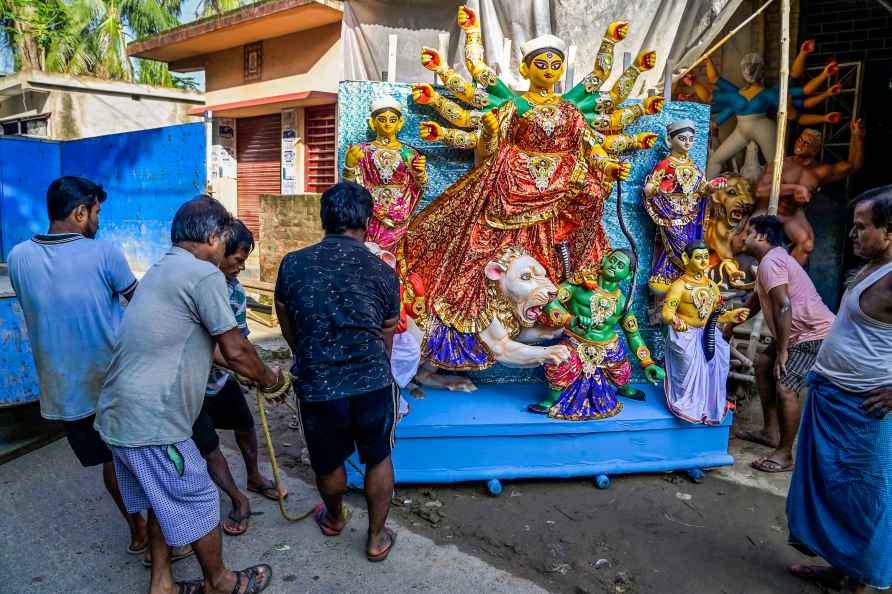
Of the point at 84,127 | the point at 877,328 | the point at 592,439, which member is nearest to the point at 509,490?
the point at 592,439

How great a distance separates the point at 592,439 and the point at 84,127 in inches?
534

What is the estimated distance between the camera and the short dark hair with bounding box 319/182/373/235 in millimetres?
2645

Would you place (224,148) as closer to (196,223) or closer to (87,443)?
(87,443)

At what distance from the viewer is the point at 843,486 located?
2656mm

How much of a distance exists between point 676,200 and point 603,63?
1084 mm

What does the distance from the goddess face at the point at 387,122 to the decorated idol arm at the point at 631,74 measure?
1.42 meters

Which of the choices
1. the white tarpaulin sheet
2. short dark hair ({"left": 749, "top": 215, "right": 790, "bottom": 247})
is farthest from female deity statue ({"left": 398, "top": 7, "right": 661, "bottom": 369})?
short dark hair ({"left": 749, "top": 215, "right": 790, "bottom": 247})

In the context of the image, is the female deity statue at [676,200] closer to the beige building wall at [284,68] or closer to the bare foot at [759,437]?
the bare foot at [759,437]

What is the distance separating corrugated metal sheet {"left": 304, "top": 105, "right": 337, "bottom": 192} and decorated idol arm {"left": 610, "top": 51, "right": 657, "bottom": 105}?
7.14 meters

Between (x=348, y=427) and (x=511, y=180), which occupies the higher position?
(x=511, y=180)

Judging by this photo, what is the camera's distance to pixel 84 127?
13.3 metres

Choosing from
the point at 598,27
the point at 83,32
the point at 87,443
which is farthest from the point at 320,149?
the point at 83,32

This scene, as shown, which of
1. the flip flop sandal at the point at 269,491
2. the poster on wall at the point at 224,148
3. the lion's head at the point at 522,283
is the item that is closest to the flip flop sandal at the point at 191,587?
the flip flop sandal at the point at 269,491

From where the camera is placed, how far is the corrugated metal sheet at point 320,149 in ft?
34.8
